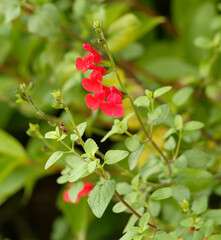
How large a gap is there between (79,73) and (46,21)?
16cm

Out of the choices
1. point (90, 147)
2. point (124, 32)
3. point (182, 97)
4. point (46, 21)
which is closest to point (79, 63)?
point (90, 147)

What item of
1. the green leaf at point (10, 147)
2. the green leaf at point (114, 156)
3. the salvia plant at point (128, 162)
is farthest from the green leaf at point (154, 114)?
the green leaf at point (10, 147)

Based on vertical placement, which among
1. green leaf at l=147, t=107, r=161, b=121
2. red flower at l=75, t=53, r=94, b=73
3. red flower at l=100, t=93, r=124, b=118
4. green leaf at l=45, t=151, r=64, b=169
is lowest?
green leaf at l=45, t=151, r=64, b=169

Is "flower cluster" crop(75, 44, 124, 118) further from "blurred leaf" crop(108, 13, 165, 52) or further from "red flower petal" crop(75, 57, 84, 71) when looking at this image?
"blurred leaf" crop(108, 13, 165, 52)

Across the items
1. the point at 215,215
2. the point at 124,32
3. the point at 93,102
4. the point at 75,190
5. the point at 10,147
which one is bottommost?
the point at 215,215

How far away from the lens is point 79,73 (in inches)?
38.4

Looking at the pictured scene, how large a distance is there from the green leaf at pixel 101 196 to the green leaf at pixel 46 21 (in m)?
0.56

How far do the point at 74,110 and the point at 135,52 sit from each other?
0.28 meters

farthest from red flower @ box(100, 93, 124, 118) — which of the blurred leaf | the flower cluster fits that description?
the blurred leaf

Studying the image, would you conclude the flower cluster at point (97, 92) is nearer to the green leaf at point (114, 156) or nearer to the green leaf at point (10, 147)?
the green leaf at point (114, 156)

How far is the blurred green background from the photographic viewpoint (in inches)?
42.3

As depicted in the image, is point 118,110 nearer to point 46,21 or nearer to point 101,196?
point 101,196

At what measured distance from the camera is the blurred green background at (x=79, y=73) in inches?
42.3

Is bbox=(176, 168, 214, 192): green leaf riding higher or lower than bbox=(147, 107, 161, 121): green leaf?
lower
